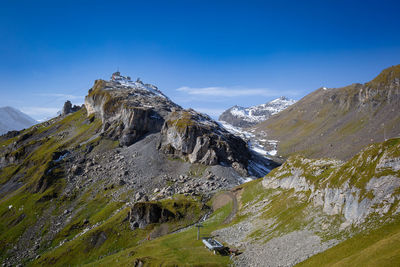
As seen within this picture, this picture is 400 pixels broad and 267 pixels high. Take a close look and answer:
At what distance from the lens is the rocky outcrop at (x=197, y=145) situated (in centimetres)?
14512

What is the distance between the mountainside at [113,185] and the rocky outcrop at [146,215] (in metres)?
0.37

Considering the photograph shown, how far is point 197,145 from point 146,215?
203 feet

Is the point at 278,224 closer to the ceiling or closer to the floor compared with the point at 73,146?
closer to the floor

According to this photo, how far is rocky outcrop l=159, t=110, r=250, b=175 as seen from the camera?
145 m

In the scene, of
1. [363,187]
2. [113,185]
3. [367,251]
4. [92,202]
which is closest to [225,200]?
[113,185]

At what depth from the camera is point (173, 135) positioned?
159625mm

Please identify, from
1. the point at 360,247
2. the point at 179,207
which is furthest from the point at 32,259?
the point at 360,247

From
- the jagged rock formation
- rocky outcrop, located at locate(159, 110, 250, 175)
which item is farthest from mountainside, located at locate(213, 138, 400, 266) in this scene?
the jagged rock formation

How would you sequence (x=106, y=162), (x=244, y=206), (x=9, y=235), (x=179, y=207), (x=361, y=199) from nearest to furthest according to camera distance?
(x=361, y=199), (x=244, y=206), (x=179, y=207), (x=9, y=235), (x=106, y=162)

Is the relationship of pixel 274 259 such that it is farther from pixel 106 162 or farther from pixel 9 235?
pixel 106 162

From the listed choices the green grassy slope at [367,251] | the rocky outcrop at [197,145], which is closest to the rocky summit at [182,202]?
the green grassy slope at [367,251]

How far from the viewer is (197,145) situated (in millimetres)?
150750

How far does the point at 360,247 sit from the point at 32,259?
4273 inches

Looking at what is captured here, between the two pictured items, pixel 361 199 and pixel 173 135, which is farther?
pixel 173 135
